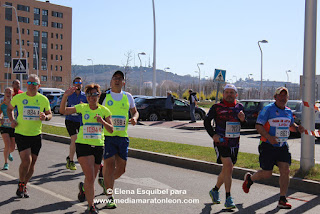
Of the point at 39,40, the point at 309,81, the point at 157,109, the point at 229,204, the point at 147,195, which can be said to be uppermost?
the point at 39,40

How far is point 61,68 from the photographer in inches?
4139

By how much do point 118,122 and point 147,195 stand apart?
1.51m

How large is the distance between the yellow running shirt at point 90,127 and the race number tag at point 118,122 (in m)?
0.30

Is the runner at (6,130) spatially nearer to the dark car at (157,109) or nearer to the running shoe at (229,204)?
the running shoe at (229,204)

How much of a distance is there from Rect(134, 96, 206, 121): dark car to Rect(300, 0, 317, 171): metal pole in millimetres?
16841

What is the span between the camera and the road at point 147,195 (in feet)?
19.9

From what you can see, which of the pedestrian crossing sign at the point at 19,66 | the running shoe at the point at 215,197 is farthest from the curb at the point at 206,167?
the pedestrian crossing sign at the point at 19,66

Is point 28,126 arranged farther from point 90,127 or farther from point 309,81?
point 309,81

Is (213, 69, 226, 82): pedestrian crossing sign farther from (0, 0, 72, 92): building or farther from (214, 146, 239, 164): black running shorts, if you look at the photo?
(0, 0, 72, 92): building

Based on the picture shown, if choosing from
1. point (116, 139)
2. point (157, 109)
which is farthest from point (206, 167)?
point (157, 109)

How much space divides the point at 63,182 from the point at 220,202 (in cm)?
296

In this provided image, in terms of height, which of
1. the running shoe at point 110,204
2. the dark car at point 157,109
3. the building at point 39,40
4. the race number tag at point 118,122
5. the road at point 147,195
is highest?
the building at point 39,40

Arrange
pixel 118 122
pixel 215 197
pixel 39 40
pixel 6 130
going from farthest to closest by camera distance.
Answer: pixel 39 40 → pixel 6 130 → pixel 215 197 → pixel 118 122

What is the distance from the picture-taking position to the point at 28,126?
678 centimetres
